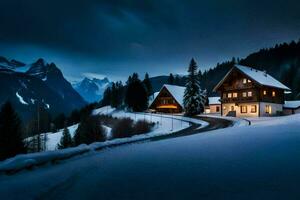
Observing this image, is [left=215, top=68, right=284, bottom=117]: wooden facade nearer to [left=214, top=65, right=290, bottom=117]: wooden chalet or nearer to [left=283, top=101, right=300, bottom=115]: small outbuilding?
[left=214, top=65, right=290, bottom=117]: wooden chalet

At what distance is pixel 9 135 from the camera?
29141 millimetres

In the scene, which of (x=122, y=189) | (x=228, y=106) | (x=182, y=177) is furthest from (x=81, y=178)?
(x=228, y=106)

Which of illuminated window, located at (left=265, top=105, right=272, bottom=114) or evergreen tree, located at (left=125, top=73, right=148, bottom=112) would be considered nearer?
illuminated window, located at (left=265, top=105, right=272, bottom=114)

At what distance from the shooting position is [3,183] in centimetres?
729

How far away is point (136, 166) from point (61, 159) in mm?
4954

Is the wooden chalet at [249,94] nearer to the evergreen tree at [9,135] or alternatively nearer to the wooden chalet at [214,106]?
the wooden chalet at [214,106]

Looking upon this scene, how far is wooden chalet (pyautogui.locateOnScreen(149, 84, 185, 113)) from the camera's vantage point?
66562 mm

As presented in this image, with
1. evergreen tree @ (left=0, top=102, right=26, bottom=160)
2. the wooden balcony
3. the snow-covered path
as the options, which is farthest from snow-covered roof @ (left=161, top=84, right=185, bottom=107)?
the snow-covered path

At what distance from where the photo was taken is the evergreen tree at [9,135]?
91.5 feet

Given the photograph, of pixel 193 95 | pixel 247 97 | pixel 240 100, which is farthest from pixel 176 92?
pixel 247 97

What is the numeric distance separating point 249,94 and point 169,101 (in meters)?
25.3

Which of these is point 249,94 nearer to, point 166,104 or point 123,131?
point 166,104

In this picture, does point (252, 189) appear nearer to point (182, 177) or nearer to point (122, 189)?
point (182, 177)

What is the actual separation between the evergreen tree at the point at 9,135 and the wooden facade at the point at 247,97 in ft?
131
